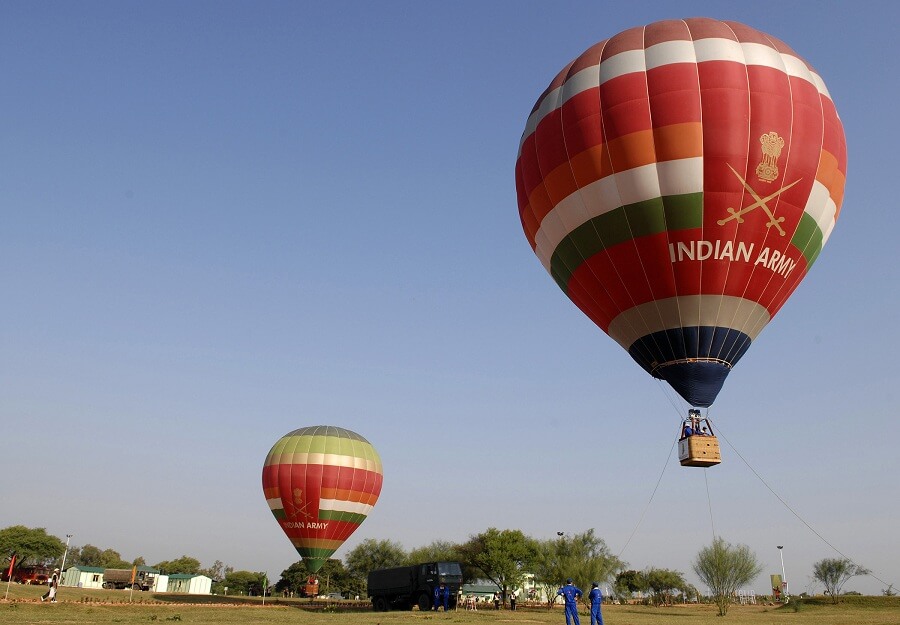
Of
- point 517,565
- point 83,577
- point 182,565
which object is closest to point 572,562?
point 517,565

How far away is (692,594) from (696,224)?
77668 mm

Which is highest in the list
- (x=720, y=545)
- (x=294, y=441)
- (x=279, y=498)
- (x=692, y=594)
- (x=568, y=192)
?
(x=568, y=192)

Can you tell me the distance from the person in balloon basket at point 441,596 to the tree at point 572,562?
73.1 feet

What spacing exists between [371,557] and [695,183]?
83.2m

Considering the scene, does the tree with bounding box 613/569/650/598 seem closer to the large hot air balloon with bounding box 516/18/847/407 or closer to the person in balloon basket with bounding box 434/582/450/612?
the person in balloon basket with bounding box 434/582/450/612

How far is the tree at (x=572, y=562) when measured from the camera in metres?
61.3

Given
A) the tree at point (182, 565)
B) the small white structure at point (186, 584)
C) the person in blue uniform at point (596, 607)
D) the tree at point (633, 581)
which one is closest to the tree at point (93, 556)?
the tree at point (182, 565)

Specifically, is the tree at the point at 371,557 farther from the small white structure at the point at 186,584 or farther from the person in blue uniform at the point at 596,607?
the person in blue uniform at the point at 596,607

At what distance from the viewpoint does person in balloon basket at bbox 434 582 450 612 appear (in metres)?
39.0

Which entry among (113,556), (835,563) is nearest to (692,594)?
(835,563)

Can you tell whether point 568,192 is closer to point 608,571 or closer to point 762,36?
point 762,36

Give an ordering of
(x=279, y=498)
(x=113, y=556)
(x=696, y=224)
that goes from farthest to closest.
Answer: (x=113, y=556) → (x=279, y=498) → (x=696, y=224)

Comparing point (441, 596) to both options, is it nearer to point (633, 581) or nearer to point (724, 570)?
point (724, 570)

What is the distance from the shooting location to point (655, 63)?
23.4 m
